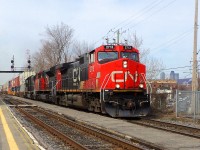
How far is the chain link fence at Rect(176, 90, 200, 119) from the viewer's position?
60.6 feet

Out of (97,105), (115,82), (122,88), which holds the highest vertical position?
(115,82)

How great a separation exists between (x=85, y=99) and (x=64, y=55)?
153ft

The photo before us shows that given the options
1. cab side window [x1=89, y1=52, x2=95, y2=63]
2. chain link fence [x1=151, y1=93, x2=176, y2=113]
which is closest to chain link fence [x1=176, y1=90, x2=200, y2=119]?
chain link fence [x1=151, y1=93, x2=176, y2=113]

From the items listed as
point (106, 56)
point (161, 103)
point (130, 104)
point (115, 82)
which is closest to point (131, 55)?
point (106, 56)

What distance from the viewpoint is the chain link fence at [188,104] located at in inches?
728

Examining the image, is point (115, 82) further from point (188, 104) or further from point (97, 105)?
point (188, 104)

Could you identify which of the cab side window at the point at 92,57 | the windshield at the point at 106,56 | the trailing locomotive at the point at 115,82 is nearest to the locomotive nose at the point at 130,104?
the trailing locomotive at the point at 115,82

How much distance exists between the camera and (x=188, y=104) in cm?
1944

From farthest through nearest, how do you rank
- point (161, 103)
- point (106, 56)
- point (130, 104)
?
point (161, 103) → point (106, 56) → point (130, 104)

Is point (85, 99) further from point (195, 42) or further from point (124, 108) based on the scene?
point (195, 42)

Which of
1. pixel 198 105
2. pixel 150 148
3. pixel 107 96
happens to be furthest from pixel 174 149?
pixel 198 105

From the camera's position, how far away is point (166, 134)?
12.0m

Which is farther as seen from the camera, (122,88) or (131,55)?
(131,55)

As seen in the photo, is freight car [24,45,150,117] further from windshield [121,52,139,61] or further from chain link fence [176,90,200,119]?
chain link fence [176,90,200,119]
